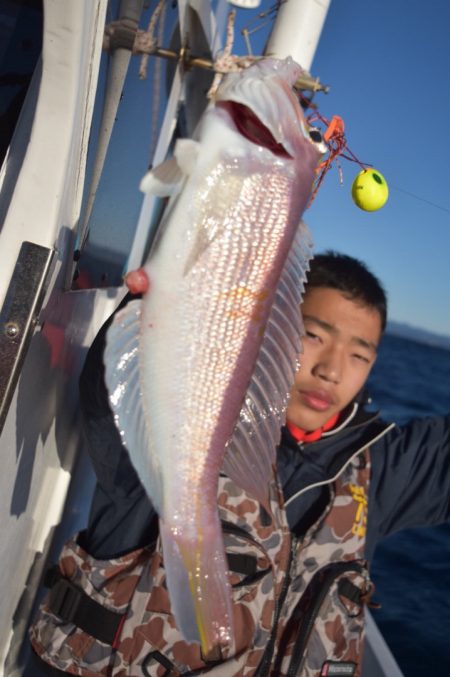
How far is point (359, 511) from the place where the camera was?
7.95 feet

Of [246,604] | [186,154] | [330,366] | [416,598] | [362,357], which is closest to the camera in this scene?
[186,154]

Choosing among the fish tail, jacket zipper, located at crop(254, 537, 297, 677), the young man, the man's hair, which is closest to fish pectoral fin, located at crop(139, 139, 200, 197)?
the young man

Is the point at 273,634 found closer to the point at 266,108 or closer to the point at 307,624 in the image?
the point at 307,624

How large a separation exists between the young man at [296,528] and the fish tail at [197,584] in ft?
1.72

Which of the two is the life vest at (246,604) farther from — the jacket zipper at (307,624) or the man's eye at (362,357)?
the man's eye at (362,357)

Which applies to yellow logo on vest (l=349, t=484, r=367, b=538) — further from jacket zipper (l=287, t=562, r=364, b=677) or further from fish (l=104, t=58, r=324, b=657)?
fish (l=104, t=58, r=324, b=657)

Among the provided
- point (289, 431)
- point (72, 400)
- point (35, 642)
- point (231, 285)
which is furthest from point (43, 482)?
point (231, 285)

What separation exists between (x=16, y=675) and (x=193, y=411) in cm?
176

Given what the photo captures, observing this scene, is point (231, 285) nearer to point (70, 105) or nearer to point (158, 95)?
point (70, 105)

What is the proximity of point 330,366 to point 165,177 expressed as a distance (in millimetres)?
1278

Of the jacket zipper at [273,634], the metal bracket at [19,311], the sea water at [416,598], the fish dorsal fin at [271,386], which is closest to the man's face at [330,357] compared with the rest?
the jacket zipper at [273,634]

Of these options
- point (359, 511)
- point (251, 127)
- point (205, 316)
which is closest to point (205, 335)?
point (205, 316)

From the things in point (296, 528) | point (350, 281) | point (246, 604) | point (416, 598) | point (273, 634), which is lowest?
point (416, 598)

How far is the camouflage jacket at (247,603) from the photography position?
204 centimetres
